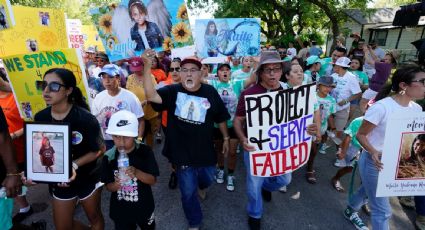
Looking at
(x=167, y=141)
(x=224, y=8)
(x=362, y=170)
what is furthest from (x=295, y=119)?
(x=224, y=8)

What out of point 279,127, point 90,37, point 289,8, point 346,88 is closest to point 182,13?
point 279,127

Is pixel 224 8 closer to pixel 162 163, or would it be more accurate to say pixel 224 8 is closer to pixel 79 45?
pixel 79 45

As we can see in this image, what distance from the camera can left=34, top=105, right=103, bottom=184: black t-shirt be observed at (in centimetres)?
235

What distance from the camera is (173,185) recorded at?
13.8ft

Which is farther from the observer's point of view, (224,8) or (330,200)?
(224,8)

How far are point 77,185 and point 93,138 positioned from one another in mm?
447

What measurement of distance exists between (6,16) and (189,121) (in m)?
2.46

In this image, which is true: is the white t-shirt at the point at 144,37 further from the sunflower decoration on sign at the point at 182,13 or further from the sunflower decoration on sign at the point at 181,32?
the sunflower decoration on sign at the point at 182,13

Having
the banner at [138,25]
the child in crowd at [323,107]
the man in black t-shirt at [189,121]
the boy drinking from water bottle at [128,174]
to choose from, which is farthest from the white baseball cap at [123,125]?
the child in crowd at [323,107]

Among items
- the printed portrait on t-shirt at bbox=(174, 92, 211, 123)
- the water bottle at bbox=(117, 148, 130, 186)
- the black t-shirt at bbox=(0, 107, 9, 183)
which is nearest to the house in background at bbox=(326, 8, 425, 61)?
the printed portrait on t-shirt at bbox=(174, 92, 211, 123)

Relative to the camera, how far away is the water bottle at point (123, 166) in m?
2.12

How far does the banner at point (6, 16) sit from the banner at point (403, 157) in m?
4.12

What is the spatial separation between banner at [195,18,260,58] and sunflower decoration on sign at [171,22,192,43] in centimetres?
205

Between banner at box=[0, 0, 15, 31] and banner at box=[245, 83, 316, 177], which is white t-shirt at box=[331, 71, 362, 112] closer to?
banner at box=[245, 83, 316, 177]
